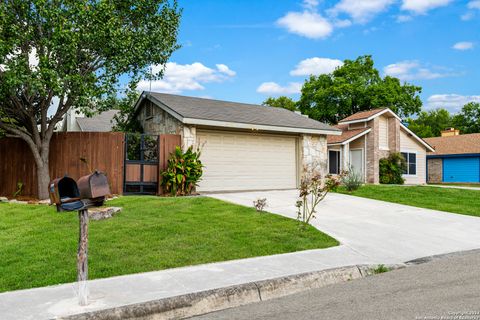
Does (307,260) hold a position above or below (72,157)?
below

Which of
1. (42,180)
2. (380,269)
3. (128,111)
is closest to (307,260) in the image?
(380,269)

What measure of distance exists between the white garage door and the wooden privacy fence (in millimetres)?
1869

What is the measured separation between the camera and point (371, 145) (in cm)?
2322

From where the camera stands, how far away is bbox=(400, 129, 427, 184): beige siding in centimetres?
2513

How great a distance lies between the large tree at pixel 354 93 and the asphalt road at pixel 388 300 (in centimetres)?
3776

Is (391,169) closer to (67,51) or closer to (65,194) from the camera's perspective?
(67,51)

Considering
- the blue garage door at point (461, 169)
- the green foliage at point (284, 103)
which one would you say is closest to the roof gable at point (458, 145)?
the blue garage door at point (461, 169)

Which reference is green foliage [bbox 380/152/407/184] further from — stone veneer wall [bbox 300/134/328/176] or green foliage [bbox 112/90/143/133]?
green foliage [bbox 112/90/143/133]

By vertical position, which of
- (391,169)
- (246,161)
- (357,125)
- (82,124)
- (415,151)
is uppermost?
(82,124)

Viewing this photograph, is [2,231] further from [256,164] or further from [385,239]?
[256,164]

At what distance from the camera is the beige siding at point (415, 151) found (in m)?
25.1

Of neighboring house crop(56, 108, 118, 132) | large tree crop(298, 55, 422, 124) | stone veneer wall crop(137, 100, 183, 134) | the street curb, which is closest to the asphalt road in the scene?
the street curb

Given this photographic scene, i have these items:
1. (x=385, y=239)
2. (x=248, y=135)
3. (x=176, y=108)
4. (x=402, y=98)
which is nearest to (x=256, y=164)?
(x=248, y=135)

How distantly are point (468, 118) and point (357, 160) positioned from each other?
40.4 m
